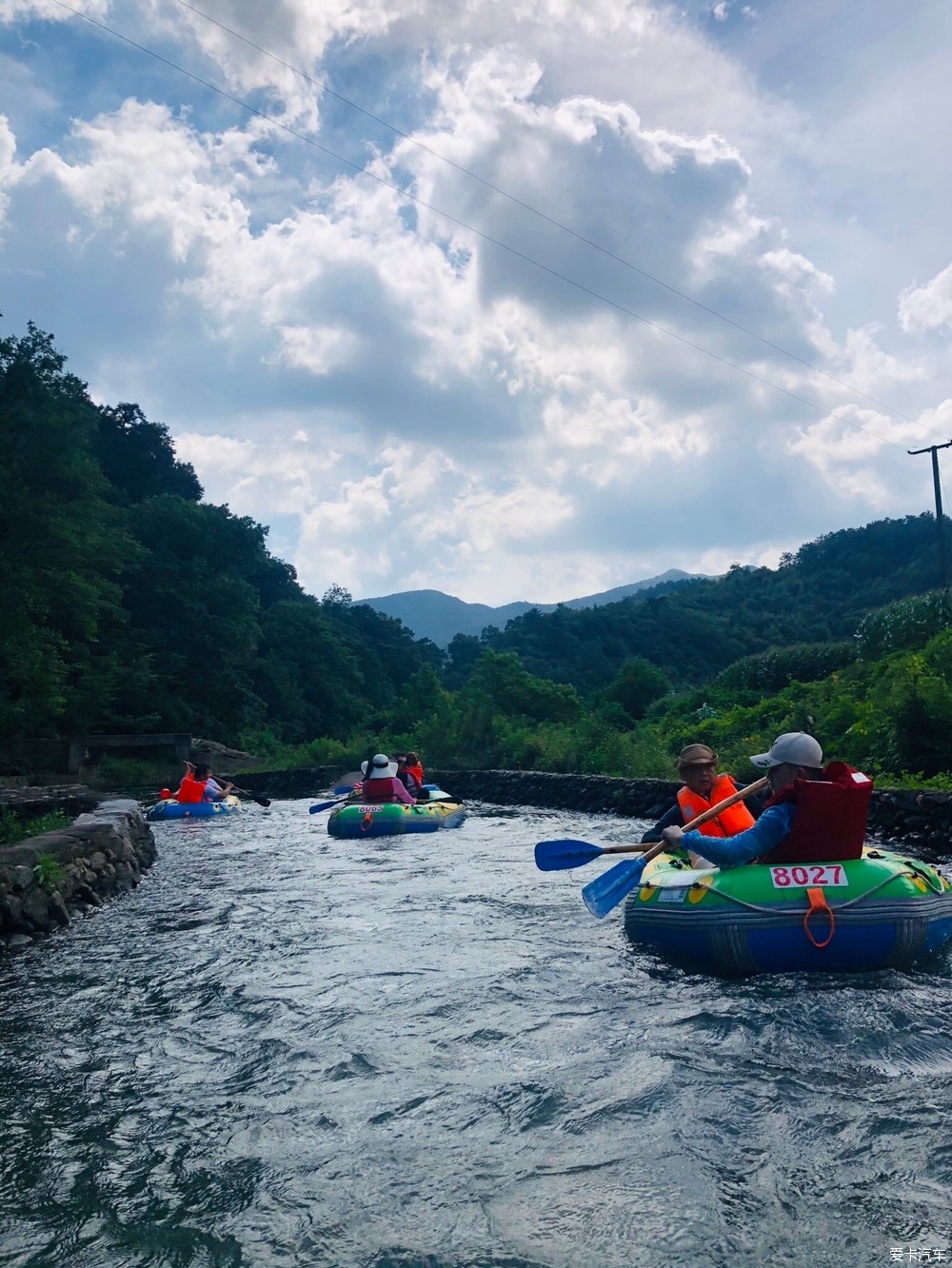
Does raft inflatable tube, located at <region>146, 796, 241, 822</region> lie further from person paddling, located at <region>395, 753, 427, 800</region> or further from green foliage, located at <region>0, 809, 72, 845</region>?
green foliage, located at <region>0, 809, 72, 845</region>

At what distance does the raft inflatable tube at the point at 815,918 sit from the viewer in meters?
5.46

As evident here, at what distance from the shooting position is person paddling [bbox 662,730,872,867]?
5629 millimetres

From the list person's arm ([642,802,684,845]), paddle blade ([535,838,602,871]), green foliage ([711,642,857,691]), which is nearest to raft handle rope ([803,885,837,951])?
person's arm ([642,802,684,845])

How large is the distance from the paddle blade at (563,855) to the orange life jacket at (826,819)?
6.54 ft

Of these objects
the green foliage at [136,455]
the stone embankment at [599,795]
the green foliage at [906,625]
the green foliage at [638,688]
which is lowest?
the stone embankment at [599,795]

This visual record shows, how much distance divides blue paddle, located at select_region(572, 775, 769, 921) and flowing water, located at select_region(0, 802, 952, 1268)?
34 cm

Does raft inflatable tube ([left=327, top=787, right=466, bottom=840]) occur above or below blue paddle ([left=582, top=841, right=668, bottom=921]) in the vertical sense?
below

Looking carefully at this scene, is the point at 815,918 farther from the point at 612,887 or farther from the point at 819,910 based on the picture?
the point at 612,887

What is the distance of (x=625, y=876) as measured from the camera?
6789mm

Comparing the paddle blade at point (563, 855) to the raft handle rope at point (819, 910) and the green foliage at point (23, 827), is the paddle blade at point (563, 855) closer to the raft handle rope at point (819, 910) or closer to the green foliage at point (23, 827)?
the raft handle rope at point (819, 910)

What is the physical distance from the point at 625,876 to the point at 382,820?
8.71 m

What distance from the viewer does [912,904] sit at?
217 inches

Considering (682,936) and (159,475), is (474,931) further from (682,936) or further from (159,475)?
(159,475)

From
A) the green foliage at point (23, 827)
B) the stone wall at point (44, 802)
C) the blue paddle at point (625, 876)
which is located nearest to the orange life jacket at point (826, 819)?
the blue paddle at point (625, 876)
